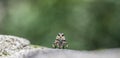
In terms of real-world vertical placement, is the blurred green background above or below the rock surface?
above

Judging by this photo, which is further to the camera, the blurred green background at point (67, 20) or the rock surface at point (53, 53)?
the blurred green background at point (67, 20)

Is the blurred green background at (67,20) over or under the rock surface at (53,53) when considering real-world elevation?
over

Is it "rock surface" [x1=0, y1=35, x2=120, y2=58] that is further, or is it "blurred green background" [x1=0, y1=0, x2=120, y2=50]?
"blurred green background" [x1=0, y1=0, x2=120, y2=50]

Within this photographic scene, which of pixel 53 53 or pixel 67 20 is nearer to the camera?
pixel 53 53

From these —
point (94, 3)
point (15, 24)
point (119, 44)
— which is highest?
point (94, 3)

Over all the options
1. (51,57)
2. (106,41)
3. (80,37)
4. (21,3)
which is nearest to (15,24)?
(21,3)

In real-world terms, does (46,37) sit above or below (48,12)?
below

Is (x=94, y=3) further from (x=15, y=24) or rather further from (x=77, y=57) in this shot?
(x=77, y=57)

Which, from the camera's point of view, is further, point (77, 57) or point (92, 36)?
point (92, 36)
